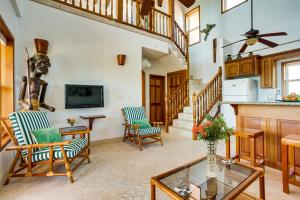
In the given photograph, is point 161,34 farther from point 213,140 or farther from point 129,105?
point 213,140

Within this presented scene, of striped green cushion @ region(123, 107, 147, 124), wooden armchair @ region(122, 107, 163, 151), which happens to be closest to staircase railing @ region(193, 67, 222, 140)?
wooden armchair @ region(122, 107, 163, 151)

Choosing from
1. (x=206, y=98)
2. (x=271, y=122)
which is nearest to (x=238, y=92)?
(x=206, y=98)

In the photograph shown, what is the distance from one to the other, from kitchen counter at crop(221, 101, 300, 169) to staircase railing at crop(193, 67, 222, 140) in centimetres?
167

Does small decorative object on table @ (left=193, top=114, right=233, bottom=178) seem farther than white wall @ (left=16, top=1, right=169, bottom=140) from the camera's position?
No

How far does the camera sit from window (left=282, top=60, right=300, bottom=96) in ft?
13.8

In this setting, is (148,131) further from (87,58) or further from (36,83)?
(36,83)

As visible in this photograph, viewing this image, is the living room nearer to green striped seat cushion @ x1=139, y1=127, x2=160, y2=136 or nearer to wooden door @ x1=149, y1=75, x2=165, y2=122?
green striped seat cushion @ x1=139, y1=127, x2=160, y2=136

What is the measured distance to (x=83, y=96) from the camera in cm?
372

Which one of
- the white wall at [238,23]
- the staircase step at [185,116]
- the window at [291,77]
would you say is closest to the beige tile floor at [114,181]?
the staircase step at [185,116]

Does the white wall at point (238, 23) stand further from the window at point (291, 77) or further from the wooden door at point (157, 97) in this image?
the wooden door at point (157, 97)

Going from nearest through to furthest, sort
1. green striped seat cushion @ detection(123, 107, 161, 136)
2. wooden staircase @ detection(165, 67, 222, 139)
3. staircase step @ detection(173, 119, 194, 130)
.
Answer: green striped seat cushion @ detection(123, 107, 161, 136)
wooden staircase @ detection(165, 67, 222, 139)
staircase step @ detection(173, 119, 194, 130)

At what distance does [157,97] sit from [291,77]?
4399 mm

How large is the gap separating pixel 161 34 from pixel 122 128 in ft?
10.5

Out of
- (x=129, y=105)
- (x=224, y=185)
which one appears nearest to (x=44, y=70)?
(x=129, y=105)
